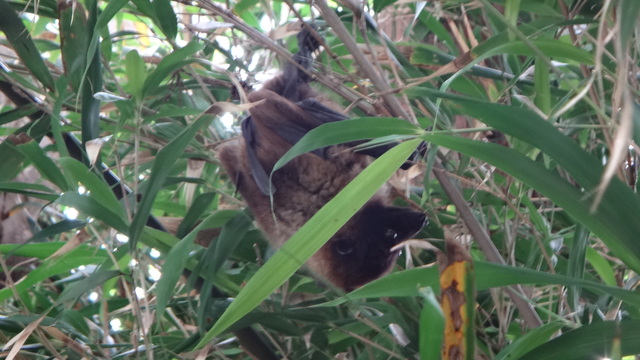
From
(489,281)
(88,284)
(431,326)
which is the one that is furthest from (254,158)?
(431,326)

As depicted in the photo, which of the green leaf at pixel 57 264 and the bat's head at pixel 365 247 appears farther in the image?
the bat's head at pixel 365 247

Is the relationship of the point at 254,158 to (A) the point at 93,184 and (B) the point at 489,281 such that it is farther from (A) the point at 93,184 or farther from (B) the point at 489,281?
(B) the point at 489,281

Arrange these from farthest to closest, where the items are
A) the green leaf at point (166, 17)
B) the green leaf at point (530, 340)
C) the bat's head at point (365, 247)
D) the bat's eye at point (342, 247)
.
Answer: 1. the bat's eye at point (342, 247)
2. the bat's head at point (365, 247)
3. the green leaf at point (166, 17)
4. the green leaf at point (530, 340)

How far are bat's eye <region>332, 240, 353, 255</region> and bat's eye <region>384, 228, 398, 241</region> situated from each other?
0.47 ft

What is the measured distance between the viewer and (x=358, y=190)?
3.81ft

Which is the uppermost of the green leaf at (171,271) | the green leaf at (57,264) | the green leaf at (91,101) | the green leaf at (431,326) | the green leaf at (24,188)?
the green leaf at (91,101)

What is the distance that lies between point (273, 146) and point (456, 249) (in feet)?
3.13

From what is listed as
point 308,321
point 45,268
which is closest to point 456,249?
point 308,321

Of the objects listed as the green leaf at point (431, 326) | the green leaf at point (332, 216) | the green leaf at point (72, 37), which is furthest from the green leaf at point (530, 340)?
the green leaf at point (72, 37)

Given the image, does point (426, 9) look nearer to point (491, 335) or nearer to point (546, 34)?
point (546, 34)

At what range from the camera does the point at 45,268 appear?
1.70 m

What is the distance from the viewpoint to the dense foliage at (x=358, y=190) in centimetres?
112

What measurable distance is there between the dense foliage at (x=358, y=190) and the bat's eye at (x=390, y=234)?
8 cm

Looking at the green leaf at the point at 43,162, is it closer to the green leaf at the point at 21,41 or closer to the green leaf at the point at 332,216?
the green leaf at the point at 21,41
